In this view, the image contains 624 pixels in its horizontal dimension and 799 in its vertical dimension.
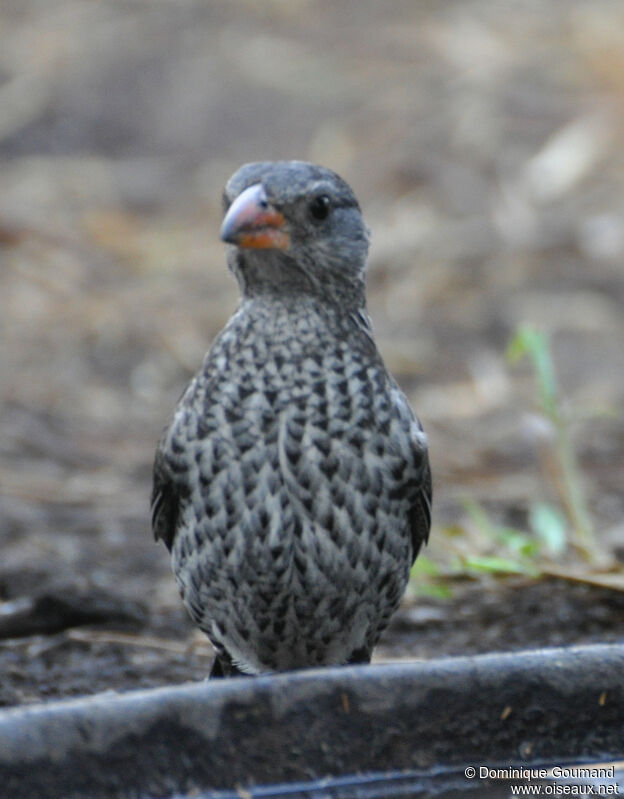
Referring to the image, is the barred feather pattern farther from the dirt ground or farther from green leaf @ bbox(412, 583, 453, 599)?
green leaf @ bbox(412, 583, 453, 599)

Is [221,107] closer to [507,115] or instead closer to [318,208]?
[507,115]

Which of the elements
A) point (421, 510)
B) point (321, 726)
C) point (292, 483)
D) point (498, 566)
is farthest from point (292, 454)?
point (498, 566)

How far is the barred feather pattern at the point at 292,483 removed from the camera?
309 cm

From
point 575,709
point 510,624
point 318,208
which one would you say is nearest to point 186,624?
point 510,624

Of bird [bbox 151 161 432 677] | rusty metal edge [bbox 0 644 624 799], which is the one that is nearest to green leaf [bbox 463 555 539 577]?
bird [bbox 151 161 432 677]

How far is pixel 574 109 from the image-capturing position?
8836 mm

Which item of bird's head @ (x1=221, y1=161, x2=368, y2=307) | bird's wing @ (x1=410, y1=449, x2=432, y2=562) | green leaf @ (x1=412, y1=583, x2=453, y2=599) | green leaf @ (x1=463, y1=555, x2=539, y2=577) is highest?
bird's head @ (x1=221, y1=161, x2=368, y2=307)

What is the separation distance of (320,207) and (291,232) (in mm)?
109

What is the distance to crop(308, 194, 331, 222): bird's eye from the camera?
324 centimetres

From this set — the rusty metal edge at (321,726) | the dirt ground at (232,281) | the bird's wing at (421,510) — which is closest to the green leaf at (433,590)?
the dirt ground at (232,281)

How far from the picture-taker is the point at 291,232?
3.19 m

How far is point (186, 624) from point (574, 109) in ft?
18.0

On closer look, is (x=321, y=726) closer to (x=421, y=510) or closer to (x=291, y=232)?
(x=421, y=510)

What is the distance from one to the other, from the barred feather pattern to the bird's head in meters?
0.05
